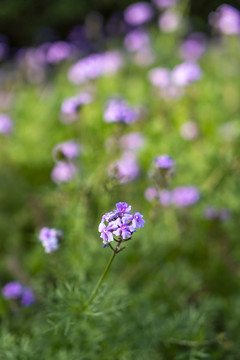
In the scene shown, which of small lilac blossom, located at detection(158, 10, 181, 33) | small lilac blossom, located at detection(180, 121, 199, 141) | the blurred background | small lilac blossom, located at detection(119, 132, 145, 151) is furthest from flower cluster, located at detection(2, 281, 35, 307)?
the blurred background

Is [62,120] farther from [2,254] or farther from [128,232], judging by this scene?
[128,232]

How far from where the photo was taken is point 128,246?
104 inches

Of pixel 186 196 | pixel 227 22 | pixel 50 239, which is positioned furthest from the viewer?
pixel 227 22

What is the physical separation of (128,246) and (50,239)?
872 mm

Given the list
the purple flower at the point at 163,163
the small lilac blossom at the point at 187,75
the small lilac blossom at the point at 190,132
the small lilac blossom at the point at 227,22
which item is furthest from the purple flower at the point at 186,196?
the small lilac blossom at the point at 227,22

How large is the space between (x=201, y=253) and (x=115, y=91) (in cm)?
291

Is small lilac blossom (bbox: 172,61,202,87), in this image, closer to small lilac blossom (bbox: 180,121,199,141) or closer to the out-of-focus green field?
the out-of-focus green field

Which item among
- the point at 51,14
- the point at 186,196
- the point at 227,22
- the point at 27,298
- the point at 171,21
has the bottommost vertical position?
the point at 27,298

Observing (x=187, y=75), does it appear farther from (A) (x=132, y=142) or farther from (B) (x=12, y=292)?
(B) (x=12, y=292)

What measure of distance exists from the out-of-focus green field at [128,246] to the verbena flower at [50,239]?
0.48 ft

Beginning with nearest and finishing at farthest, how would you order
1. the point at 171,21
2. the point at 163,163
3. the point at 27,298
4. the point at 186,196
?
the point at 163,163, the point at 27,298, the point at 186,196, the point at 171,21

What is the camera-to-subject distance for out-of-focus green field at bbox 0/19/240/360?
6.24ft

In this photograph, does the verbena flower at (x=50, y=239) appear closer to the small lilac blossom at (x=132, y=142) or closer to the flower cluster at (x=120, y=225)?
the flower cluster at (x=120, y=225)

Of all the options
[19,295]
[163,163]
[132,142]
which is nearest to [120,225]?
[163,163]
